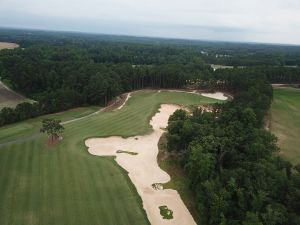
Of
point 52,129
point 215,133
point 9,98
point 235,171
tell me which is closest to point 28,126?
point 52,129

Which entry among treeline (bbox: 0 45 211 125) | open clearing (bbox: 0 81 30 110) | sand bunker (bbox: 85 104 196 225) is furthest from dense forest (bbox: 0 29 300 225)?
sand bunker (bbox: 85 104 196 225)

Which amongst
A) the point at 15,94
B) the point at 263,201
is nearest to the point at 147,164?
the point at 263,201

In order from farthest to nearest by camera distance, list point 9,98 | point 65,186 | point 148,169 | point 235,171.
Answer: point 9,98 < point 148,169 < point 65,186 < point 235,171

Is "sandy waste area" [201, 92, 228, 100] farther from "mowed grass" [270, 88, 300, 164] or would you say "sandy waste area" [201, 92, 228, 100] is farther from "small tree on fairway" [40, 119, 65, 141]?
"small tree on fairway" [40, 119, 65, 141]

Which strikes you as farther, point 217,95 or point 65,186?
point 217,95

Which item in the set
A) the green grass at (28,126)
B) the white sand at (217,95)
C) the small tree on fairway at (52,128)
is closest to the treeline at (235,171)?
the small tree on fairway at (52,128)

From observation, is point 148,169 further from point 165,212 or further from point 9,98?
point 9,98
